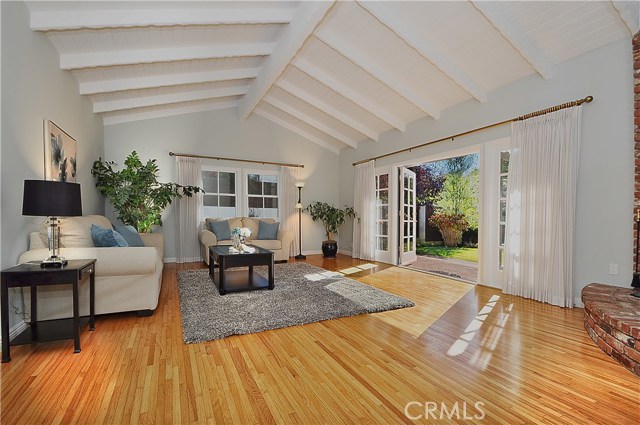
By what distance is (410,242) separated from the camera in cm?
650

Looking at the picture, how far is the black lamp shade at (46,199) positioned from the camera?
7.11ft

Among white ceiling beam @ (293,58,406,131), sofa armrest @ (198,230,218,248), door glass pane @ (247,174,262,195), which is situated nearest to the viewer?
white ceiling beam @ (293,58,406,131)

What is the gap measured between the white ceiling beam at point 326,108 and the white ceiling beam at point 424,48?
2.40 meters

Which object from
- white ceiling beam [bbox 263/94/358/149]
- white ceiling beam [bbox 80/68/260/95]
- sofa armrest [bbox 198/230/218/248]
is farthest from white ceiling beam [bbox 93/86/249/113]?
sofa armrest [bbox 198/230/218/248]

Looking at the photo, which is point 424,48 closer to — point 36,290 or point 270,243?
point 270,243

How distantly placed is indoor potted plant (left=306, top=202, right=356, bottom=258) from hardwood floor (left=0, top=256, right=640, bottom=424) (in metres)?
4.12

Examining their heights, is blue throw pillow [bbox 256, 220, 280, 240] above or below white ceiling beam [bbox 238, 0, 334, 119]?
below

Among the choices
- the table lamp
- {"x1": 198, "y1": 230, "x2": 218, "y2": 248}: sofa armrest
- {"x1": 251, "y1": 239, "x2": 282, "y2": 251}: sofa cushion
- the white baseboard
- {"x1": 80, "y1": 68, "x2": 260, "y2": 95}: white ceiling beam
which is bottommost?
the white baseboard

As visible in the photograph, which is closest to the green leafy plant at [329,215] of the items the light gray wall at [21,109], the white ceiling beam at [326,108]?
the white ceiling beam at [326,108]

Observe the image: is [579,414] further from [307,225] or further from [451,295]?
[307,225]

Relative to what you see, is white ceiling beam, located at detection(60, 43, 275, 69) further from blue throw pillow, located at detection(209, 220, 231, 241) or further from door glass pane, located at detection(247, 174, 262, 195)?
door glass pane, located at detection(247, 174, 262, 195)

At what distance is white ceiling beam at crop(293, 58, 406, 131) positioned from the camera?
479cm

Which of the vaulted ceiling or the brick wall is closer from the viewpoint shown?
the brick wall

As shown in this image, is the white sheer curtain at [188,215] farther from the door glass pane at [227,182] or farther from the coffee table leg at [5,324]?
the coffee table leg at [5,324]
